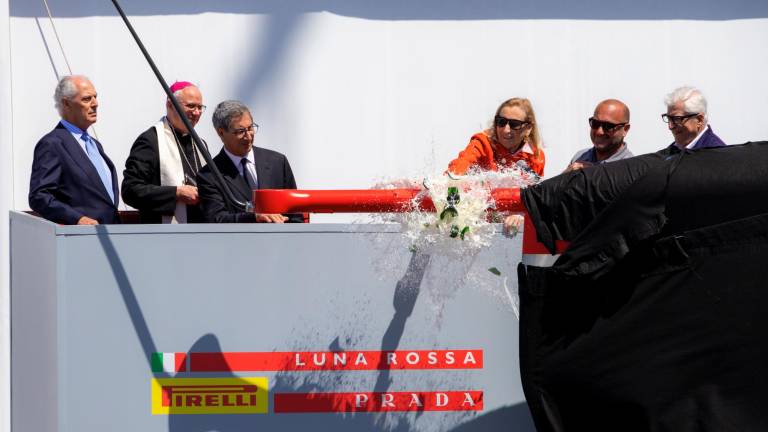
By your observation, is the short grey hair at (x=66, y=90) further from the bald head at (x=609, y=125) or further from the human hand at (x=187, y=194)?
the bald head at (x=609, y=125)

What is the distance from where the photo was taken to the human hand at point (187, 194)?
13.2 feet

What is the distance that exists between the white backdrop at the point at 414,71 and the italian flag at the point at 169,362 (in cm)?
210

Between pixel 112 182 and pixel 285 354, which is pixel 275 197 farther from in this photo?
pixel 112 182

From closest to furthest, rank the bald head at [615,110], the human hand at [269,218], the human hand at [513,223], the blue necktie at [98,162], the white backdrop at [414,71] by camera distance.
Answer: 1. the human hand at [513,223]
2. the human hand at [269,218]
3. the bald head at [615,110]
4. the blue necktie at [98,162]
5. the white backdrop at [414,71]

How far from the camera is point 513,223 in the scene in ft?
10.2

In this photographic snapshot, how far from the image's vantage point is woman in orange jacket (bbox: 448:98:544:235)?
3.72 m

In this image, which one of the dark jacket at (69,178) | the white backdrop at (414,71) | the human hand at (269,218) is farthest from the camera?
the white backdrop at (414,71)

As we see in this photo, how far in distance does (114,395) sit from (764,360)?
76.6 inches

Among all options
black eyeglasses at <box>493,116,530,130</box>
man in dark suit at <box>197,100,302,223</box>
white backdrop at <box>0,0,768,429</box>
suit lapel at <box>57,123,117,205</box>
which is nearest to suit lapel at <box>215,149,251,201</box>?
man in dark suit at <box>197,100,302,223</box>

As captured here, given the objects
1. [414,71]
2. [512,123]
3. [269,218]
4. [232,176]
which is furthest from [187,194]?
[414,71]

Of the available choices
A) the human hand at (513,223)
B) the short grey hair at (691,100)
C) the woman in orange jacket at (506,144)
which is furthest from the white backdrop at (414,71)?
the human hand at (513,223)

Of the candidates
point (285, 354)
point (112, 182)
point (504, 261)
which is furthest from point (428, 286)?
point (112, 182)

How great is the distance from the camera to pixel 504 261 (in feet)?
10.3

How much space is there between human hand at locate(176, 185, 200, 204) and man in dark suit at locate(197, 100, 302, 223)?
0.56 feet
